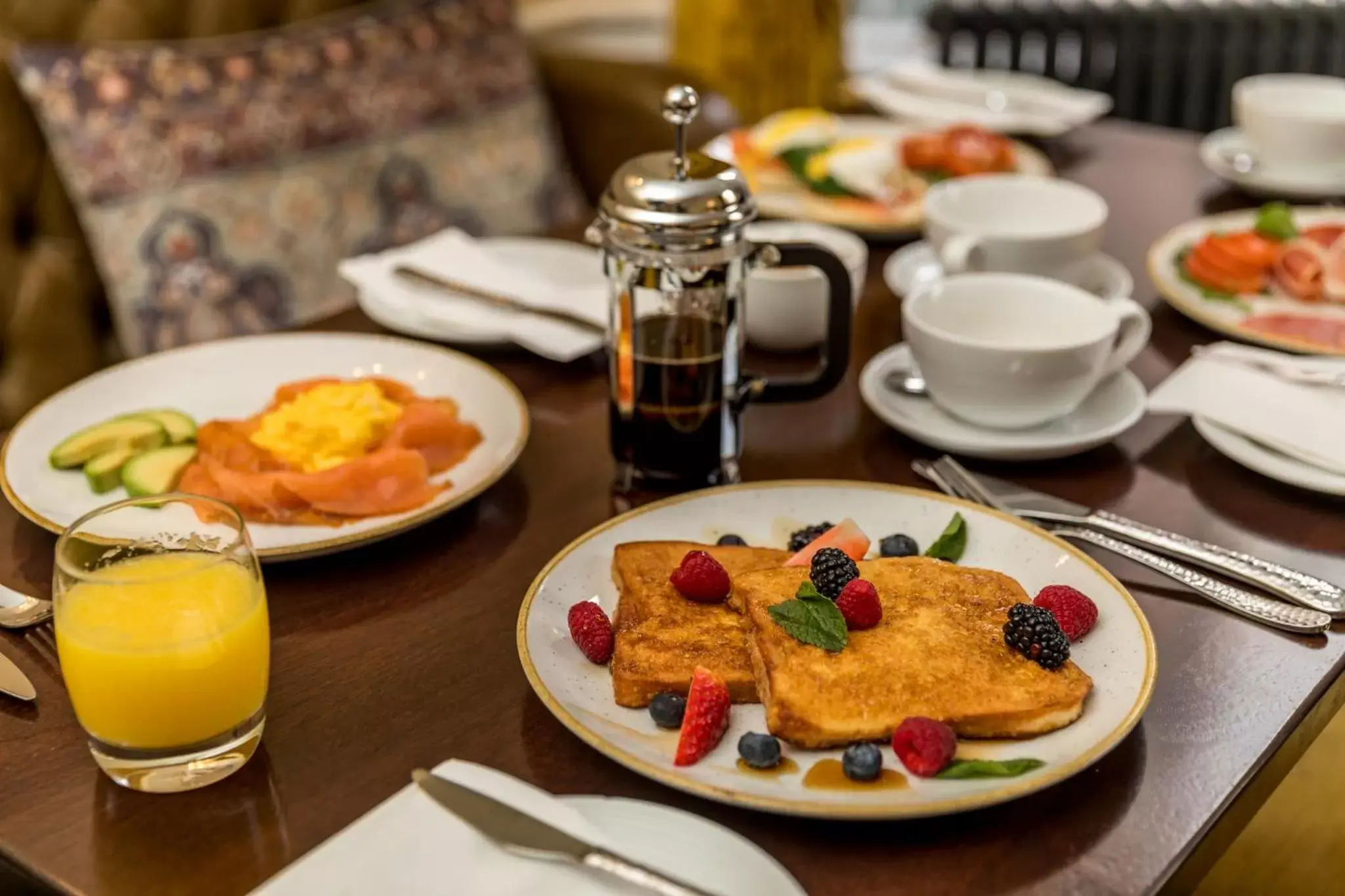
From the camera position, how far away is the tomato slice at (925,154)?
80.2 inches

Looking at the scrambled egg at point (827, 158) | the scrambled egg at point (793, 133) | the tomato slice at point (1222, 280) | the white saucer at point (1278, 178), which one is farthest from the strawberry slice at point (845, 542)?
the white saucer at point (1278, 178)

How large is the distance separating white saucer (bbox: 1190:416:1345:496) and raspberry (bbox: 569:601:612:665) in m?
→ 0.65

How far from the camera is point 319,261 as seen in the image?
244cm

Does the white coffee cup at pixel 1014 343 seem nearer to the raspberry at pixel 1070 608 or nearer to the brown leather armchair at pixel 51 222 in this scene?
the raspberry at pixel 1070 608

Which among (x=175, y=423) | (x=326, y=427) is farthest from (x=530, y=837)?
(x=175, y=423)

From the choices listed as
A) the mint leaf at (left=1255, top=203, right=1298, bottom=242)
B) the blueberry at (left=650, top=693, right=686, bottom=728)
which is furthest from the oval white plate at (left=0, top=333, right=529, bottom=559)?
the mint leaf at (left=1255, top=203, right=1298, bottom=242)

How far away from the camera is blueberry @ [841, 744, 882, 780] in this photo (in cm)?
81

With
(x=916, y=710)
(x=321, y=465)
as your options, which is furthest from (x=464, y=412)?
(x=916, y=710)

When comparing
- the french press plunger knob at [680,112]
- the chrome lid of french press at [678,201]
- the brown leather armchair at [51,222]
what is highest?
the french press plunger knob at [680,112]

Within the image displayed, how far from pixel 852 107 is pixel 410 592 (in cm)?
198

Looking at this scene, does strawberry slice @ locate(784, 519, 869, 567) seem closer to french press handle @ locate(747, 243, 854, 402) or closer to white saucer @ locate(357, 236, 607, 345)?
french press handle @ locate(747, 243, 854, 402)

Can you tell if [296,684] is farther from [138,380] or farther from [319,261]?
[319,261]

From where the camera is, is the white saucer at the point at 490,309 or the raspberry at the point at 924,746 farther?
the white saucer at the point at 490,309

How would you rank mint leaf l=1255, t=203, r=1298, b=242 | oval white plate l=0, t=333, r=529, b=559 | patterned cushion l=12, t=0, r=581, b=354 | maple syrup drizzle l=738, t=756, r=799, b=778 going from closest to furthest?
maple syrup drizzle l=738, t=756, r=799, b=778, oval white plate l=0, t=333, r=529, b=559, mint leaf l=1255, t=203, r=1298, b=242, patterned cushion l=12, t=0, r=581, b=354
